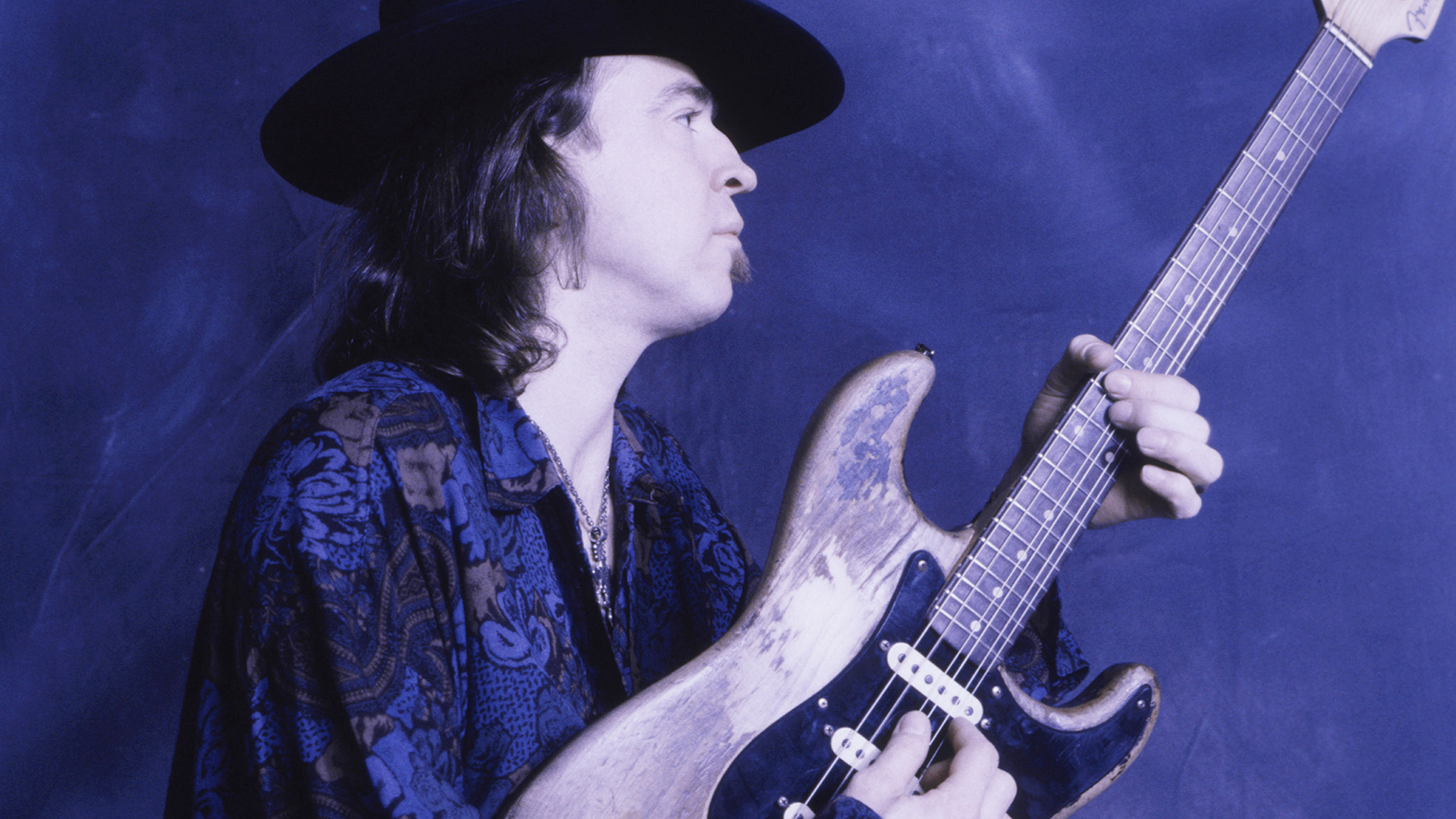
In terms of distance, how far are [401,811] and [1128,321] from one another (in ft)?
2.98

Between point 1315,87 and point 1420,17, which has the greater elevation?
point 1420,17

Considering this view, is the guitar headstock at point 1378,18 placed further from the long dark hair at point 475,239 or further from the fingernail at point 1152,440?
the long dark hair at point 475,239

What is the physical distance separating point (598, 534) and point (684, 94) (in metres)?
0.58

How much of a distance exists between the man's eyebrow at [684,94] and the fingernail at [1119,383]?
627 millimetres

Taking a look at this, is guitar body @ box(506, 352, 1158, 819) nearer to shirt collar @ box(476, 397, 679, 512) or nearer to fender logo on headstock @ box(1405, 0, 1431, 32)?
shirt collar @ box(476, 397, 679, 512)

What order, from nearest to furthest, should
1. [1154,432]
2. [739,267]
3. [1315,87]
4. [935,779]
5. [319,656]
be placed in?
[319,656], [935,779], [1154,432], [1315,87], [739,267]

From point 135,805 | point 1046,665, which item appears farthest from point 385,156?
point 135,805

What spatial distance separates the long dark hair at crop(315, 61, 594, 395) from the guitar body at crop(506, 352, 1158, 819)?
406 mm

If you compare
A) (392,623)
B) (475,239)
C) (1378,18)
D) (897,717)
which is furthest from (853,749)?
(1378,18)

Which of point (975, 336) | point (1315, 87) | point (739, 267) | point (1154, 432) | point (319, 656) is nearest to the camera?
point (319, 656)

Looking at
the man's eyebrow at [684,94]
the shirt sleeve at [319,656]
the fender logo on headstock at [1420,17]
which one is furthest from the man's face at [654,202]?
the fender logo on headstock at [1420,17]

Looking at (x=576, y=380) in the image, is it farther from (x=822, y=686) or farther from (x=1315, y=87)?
(x=1315, y=87)

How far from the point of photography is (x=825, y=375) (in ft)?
6.67

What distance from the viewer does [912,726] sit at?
100 cm
